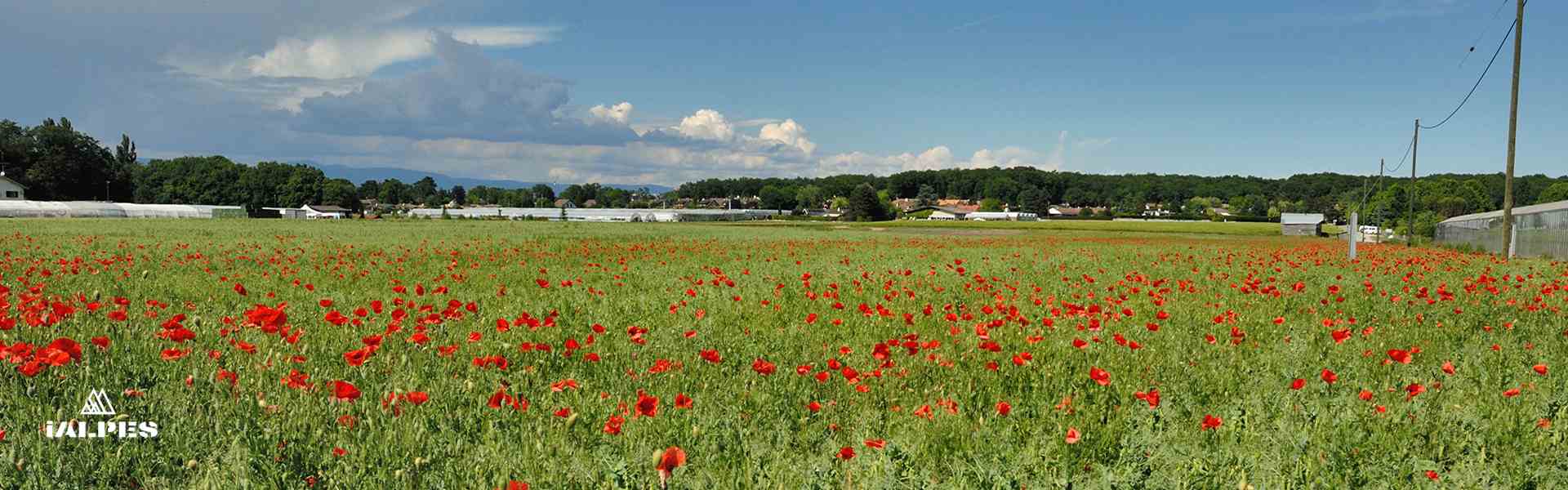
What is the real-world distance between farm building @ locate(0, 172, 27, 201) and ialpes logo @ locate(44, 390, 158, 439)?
132 m

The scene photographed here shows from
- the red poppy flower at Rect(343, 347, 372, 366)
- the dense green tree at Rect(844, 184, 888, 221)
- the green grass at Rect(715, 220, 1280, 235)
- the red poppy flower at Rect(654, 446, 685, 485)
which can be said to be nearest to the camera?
the red poppy flower at Rect(654, 446, 685, 485)

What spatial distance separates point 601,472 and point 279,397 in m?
1.92

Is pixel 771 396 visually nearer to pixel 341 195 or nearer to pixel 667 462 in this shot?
pixel 667 462

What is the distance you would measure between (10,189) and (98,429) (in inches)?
5320

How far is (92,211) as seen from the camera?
81.9 meters

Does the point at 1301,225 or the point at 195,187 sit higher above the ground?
the point at 195,187

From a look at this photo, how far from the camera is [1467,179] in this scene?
17300 cm

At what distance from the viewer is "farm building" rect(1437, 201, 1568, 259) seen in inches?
1078

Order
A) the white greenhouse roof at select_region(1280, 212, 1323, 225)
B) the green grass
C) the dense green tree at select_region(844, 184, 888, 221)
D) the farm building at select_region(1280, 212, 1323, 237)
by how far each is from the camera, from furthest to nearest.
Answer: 1. the dense green tree at select_region(844, 184, 888, 221)
2. the white greenhouse roof at select_region(1280, 212, 1323, 225)
3. the farm building at select_region(1280, 212, 1323, 237)
4. the green grass

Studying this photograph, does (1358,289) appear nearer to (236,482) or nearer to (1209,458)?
(1209,458)

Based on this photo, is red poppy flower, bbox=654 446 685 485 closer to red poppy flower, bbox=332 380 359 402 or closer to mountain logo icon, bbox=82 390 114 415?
red poppy flower, bbox=332 380 359 402

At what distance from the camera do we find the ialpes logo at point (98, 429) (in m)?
3.47

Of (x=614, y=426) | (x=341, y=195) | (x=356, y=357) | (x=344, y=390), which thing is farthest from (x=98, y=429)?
(x=341, y=195)

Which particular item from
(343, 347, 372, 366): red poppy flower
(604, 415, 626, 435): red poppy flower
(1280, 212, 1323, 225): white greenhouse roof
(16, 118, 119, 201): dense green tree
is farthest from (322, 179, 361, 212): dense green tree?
(604, 415, 626, 435): red poppy flower
